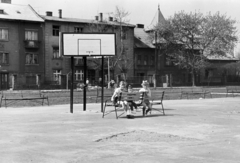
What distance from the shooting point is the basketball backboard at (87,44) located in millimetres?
17609

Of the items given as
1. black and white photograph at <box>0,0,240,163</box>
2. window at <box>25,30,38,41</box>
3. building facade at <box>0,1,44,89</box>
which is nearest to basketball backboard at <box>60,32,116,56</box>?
black and white photograph at <box>0,0,240,163</box>

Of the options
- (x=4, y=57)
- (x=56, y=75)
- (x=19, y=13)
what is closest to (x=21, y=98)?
(x=4, y=57)

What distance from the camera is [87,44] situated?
17812 millimetres

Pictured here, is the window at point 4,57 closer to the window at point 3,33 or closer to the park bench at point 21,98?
the window at point 3,33

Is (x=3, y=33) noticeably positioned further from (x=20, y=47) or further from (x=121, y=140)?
(x=121, y=140)

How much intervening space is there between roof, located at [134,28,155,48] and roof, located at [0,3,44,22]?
17912 millimetres

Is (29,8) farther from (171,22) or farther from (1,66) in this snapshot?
(171,22)

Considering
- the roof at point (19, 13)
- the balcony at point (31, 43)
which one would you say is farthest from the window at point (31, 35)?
the roof at point (19, 13)

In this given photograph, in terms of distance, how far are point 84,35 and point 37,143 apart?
931cm

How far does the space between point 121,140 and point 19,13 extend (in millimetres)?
48851

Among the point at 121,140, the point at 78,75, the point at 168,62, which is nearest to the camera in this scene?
the point at 121,140

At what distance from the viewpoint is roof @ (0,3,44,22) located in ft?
175

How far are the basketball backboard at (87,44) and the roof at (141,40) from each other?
47.9 metres

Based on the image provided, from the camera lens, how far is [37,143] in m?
9.16
